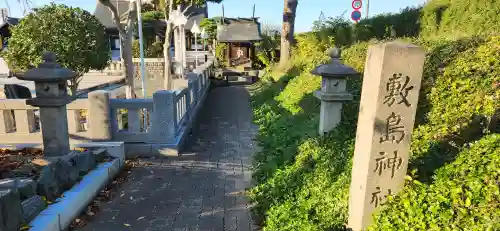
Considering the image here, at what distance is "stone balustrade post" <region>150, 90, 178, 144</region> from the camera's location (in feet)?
21.8

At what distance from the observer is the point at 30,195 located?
12.1 ft

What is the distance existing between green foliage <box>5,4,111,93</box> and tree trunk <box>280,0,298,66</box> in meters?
8.50

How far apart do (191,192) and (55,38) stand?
638 cm

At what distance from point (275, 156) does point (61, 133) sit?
337 centimetres

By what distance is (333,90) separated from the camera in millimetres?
5352

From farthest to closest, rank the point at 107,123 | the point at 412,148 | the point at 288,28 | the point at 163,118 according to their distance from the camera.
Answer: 1. the point at 288,28
2. the point at 163,118
3. the point at 107,123
4. the point at 412,148

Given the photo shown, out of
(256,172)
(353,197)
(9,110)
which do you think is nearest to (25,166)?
(9,110)

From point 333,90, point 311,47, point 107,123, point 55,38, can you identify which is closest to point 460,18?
point 311,47

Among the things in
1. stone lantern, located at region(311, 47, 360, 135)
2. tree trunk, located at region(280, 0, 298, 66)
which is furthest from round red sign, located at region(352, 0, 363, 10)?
stone lantern, located at region(311, 47, 360, 135)

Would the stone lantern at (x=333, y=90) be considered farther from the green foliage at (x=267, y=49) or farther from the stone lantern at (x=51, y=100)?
the green foliage at (x=267, y=49)

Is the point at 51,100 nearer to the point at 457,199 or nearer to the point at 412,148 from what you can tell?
the point at 412,148

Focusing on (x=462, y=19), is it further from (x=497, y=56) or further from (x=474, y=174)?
(x=474, y=174)

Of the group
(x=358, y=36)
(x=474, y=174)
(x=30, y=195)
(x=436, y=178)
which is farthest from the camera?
(x=358, y=36)

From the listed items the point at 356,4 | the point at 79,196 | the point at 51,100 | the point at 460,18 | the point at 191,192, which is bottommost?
the point at 191,192
